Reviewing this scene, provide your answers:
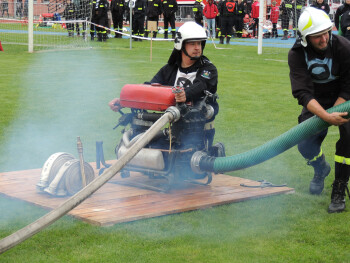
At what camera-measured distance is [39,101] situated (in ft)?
36.4

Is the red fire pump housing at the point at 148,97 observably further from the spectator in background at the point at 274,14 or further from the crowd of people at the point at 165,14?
the spectator in background at the point at 274,14

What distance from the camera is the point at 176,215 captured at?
5.09 metres

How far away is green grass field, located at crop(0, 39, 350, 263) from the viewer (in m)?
4.30

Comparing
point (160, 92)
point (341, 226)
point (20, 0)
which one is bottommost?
point (341, 226)

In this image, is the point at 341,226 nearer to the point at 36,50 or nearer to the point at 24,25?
the point at 36,50

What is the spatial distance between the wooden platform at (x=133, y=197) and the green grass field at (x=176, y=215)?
98 mm

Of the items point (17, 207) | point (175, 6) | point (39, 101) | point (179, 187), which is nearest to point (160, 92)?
point (179, 187)

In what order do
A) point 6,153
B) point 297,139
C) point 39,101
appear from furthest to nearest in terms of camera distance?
1. point 39,101
2. point 6,153
3. point 297,139

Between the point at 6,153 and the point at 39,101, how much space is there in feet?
12.7

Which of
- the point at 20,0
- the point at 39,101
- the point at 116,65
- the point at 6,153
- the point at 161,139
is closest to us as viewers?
the point at 161,139

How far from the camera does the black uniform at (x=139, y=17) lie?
2716 centimetres

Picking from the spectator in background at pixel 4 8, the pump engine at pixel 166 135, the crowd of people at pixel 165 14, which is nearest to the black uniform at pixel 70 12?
the crowd of people at pixel 165 14

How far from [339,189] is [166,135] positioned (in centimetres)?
151

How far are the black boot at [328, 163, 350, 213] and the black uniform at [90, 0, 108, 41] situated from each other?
69.6 ft
